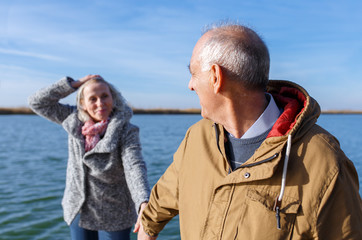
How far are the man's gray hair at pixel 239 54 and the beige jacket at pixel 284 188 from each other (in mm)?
218

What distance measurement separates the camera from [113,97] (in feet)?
9.96

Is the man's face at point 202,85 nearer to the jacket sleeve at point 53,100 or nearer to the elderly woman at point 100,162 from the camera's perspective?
the elderly woman at point 100,162

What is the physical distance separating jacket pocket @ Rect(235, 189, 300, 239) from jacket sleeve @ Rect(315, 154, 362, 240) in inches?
4.1

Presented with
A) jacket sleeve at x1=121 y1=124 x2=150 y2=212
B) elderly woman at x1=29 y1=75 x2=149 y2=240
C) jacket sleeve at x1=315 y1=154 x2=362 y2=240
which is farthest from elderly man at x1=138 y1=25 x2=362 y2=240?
elderly woman at x1=29 y1=75 x2=149 y2=240

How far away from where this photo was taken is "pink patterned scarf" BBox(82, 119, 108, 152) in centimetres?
286

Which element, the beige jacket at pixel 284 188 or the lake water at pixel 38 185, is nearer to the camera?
the beige jacket at pixel 284 188

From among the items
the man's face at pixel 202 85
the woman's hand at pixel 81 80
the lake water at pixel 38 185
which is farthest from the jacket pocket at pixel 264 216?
the lake water at pixel 38 185

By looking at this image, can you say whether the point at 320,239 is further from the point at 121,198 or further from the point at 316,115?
the point at 121,198

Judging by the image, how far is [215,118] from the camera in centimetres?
171

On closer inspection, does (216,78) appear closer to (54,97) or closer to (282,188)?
(282,188)

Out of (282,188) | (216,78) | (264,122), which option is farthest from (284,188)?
(216,78)

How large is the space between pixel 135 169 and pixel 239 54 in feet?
4.72

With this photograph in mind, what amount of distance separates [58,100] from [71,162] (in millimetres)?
577

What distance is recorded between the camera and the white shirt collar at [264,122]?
1.63 meters
